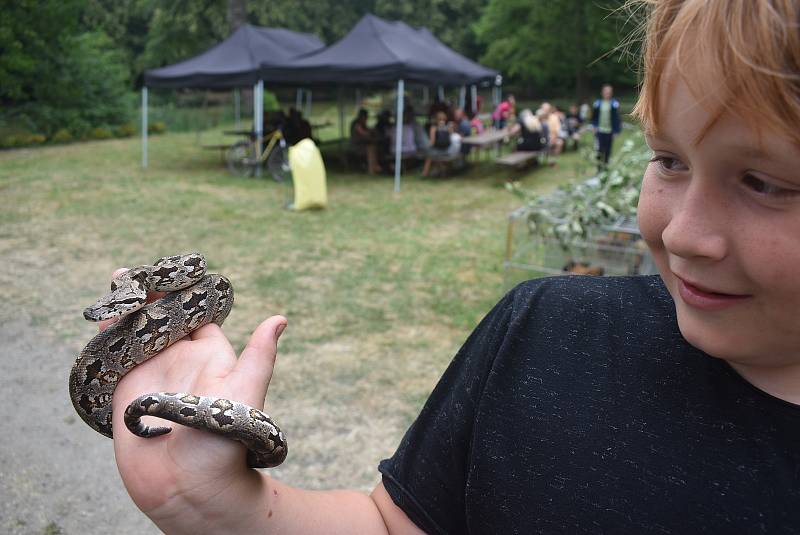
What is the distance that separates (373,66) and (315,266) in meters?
7.17

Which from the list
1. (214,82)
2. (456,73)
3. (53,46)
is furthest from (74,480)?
(53,46)

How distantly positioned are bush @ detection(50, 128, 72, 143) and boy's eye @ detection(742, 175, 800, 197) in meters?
25.9

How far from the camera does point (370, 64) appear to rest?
14.7 metres

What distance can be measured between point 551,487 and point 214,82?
1597cm

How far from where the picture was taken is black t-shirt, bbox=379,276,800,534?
107 cm

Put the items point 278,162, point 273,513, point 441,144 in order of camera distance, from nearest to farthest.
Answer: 1. point 273,513
2. point 278,162
3. point 441,144

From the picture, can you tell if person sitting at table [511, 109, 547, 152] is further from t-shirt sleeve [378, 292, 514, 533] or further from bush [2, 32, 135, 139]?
t-shirt sleeve [378, 292, 514, 533]

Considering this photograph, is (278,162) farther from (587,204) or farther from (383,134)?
(587,204)

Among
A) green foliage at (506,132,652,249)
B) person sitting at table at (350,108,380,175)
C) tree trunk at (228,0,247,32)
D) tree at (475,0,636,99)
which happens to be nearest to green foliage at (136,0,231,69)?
tree trunk at (228,0,247,32)

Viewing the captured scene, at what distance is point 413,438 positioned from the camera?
1.50 m

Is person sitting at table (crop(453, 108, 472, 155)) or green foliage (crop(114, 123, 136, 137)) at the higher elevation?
Answer: person sitting at table (crop(453, 108, 472, 155))

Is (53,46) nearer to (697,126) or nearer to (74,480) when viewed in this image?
(74,480)

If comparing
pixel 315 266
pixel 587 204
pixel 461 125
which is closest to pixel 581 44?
pixel 461 125

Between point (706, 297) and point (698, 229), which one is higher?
point (698, 229)
